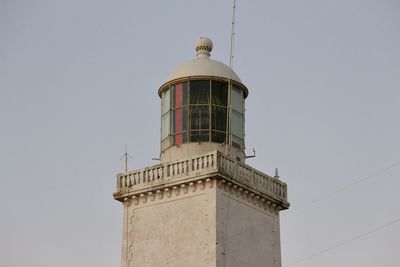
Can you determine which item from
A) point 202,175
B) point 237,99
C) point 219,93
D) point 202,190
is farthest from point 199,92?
point 202,190

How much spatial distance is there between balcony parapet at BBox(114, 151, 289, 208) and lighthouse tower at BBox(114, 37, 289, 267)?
33 millimetres

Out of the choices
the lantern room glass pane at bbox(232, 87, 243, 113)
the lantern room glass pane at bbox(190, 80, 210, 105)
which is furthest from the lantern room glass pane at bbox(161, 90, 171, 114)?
A: the lantern room glass pane at bbox(232, 87, 243, 113)

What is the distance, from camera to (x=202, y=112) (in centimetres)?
3469

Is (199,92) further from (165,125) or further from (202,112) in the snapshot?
(165,125)

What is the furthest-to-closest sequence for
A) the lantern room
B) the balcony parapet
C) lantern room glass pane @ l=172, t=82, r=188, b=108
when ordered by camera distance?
1. lantern room glass pane @ l=172, t=82, r=188, b=108
2. the lantern room
3. the balcony parapet

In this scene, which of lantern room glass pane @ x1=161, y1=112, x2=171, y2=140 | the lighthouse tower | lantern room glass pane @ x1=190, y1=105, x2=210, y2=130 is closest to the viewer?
the lighthouse tower

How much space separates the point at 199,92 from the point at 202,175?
11.8ft

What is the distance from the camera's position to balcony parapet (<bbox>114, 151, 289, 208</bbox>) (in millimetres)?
32719

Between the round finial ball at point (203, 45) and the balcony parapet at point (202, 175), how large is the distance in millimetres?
4925

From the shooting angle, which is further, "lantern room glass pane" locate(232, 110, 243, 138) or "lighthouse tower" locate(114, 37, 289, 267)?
"lantern room glass pane" locate(232, 110, 243, 138)

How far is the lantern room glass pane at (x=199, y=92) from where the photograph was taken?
114ft

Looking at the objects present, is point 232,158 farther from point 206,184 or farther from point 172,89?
point 172,89

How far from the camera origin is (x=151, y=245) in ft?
110

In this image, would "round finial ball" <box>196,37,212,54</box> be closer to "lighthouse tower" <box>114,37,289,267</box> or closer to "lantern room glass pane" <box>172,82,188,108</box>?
"lighthouse tower" <box>114,37,289,267</box>
